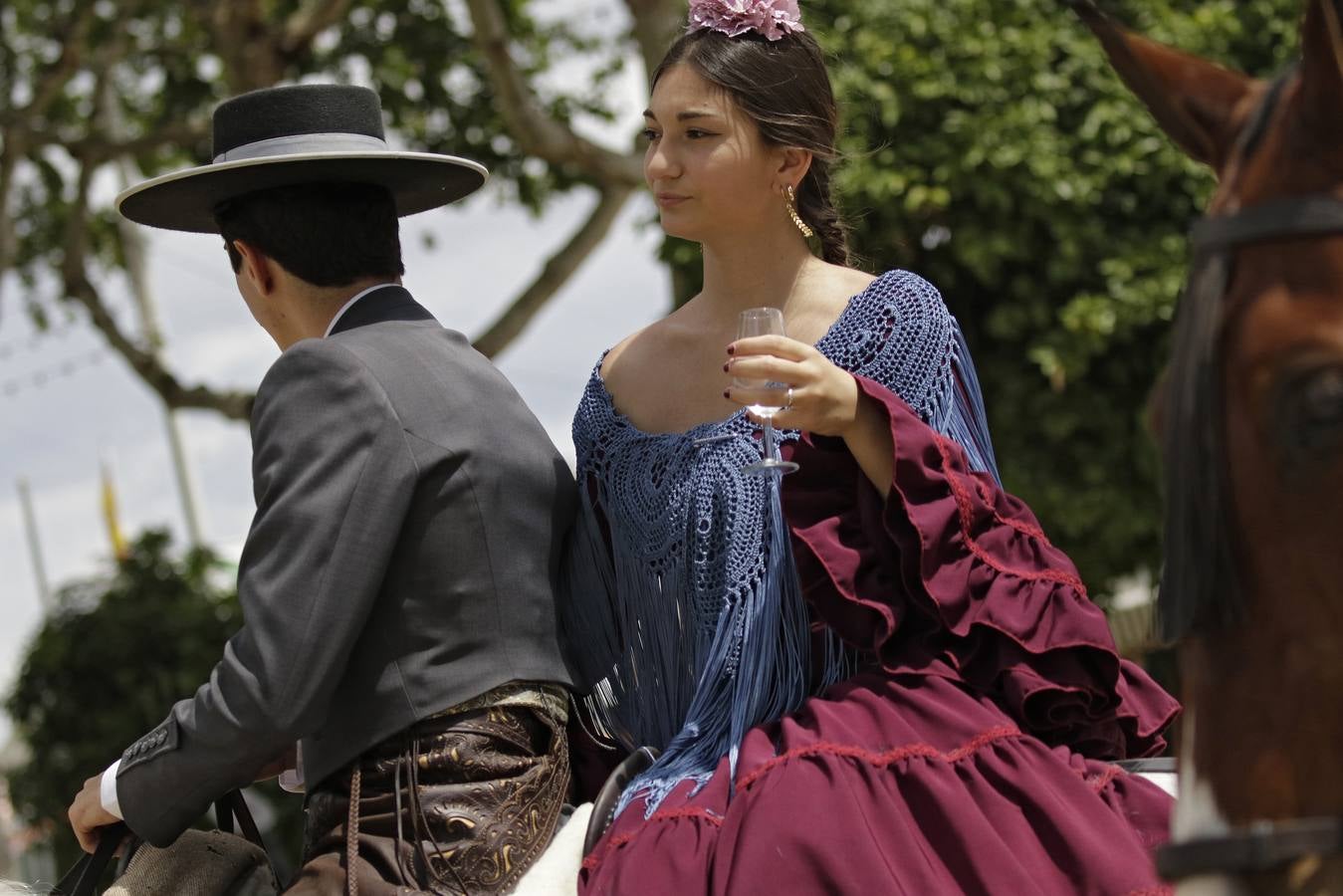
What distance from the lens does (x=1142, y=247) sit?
7578 mm

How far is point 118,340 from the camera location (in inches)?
444

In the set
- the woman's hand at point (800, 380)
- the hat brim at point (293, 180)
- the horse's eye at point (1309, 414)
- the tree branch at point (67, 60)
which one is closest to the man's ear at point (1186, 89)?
the horse's eye at point (1309, 414)

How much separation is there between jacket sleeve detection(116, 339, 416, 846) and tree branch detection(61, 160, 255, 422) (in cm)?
770

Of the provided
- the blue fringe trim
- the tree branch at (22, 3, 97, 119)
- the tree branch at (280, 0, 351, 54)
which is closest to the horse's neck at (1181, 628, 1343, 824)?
the blue fringe trim

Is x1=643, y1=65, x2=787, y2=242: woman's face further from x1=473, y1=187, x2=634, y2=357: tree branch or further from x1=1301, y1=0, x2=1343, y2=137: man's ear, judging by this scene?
x1=473, y1=187, x2=634, y2=357: tree branch

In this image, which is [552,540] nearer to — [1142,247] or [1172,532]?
[1172,532]

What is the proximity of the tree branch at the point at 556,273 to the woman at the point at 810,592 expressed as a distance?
661 cm

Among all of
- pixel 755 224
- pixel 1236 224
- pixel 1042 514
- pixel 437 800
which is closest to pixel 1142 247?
pixel 1042 514

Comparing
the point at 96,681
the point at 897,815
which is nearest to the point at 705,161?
the point at 897,815

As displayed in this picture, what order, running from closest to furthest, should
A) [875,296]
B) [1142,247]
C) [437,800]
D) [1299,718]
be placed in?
[1299,718], [437,800], [875,296], [1142,247]

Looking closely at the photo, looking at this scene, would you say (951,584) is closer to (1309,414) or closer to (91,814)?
(1309,414)

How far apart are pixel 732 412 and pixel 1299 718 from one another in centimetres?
170

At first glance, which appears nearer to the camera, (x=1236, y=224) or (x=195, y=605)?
(x=1236, y=224)

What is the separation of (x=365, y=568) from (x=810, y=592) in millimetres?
740
